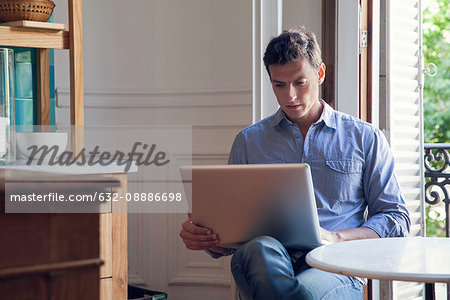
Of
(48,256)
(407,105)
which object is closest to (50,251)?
(48,256)

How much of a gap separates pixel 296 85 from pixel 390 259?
80 cm

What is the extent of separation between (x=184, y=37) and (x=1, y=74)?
1102 mm

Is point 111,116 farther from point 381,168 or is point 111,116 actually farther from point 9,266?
point 9,266

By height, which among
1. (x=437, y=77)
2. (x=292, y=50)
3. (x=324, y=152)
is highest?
(x=437, y=77)

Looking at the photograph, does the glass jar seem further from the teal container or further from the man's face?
the man's face

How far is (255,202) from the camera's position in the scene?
1.42m

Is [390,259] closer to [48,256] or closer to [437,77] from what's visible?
[48,256]

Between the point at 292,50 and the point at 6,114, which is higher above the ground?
the point at 292,50

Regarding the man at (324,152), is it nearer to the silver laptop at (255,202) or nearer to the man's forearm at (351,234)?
the man's forearm at (351,234)

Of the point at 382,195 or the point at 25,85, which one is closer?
the point at 382,195

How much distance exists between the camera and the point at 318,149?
1.86 m

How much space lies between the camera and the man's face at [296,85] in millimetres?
1850

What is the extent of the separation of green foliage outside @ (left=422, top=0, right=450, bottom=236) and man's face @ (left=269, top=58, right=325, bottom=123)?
25.7ft

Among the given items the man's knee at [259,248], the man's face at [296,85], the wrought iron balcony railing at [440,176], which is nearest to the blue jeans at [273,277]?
the man's knee at [259,248]
